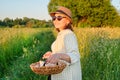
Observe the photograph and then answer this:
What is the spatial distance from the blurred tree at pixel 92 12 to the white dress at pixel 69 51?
5111cm

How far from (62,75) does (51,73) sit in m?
0.19

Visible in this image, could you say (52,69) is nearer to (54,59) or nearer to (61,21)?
(54,59)

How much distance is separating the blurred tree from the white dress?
168 feet

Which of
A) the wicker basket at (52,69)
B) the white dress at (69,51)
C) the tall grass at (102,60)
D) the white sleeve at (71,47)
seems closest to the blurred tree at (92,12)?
the tall grass at (102,60)

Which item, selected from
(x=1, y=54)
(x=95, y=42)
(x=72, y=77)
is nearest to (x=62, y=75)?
(x=72, y=77)

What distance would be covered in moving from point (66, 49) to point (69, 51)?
0.05m

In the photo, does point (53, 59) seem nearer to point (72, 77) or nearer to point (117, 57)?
point (72, 77)

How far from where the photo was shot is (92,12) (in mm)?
56656

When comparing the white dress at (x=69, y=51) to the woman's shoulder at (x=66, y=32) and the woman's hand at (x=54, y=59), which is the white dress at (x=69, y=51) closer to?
the woman's shoulder at (x=66, y=32)

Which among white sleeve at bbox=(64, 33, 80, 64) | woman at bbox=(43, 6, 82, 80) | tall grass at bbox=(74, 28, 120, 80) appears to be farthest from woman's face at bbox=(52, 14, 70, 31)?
tall grass at bbox=(74, 28, 120, 80)

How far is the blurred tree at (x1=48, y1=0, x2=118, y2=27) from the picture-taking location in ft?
183

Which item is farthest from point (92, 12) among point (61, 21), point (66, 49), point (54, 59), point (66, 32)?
point (54, 59)

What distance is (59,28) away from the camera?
427 centimetres

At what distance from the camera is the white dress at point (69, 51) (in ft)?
13.1
